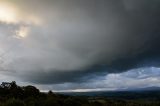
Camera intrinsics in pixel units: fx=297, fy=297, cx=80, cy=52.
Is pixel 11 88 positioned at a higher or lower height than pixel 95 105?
higher

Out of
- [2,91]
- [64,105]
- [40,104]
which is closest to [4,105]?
Result: [40,104]

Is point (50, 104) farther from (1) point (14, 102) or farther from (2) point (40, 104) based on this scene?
(1) point (14, 102)

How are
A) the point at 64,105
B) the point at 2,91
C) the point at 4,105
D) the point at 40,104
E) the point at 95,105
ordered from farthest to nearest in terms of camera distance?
1. the point at 2,91
2. the point at 95,105
3. the point at 64,105
4. the point at 40,104
5. the point at 4,105

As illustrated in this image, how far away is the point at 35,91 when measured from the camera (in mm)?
101000

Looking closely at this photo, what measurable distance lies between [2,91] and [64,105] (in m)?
31.3

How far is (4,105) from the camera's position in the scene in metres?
55.1

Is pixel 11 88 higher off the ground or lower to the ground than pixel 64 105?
higher

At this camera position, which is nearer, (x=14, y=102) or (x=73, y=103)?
(x=14, y=102)

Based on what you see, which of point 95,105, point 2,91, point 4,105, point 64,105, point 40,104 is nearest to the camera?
point 4,105

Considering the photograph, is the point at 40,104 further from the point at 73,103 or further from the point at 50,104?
the point at 73,103

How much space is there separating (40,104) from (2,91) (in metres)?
35.7

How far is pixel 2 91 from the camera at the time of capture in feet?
313

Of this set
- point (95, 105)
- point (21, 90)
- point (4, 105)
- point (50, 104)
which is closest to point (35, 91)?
point (21, 90)

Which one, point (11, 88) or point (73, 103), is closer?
point (73, 103)
